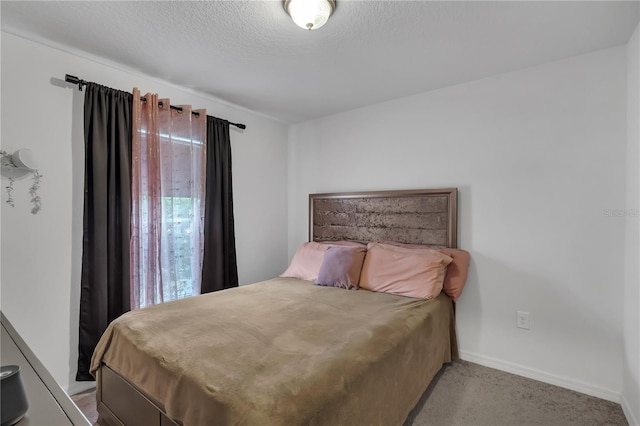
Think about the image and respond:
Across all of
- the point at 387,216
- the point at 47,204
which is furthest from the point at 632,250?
the point at 47,204

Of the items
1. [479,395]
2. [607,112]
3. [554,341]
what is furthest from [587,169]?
[479,395]

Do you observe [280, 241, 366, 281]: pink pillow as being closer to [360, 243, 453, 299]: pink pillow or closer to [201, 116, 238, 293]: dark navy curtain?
[360, 243, 453, 299]: pink pillow

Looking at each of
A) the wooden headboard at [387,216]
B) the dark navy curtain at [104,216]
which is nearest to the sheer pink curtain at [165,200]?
the dark navy curtain at [104,216]

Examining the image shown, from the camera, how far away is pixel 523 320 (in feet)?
7.55

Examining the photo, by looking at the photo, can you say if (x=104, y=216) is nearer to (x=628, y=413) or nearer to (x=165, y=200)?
(x=165, y=200)

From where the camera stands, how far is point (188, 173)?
2.73 m

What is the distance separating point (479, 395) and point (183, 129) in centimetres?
314

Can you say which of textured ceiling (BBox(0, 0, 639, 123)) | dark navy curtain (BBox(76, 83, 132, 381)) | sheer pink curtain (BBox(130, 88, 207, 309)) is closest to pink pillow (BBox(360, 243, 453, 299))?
textured ceiling (BBox(0, 0, 639, 123))

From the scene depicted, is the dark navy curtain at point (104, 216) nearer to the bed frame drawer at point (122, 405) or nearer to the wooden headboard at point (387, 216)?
the bed frame drawer at point (122, 405)

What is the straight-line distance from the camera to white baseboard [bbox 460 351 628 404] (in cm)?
200

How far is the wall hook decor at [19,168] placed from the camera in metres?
1.86

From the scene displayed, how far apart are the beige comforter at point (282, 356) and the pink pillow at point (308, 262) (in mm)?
591

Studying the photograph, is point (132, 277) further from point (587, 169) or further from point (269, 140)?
point (587, 169)

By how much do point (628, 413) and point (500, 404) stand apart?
0.70 metres
